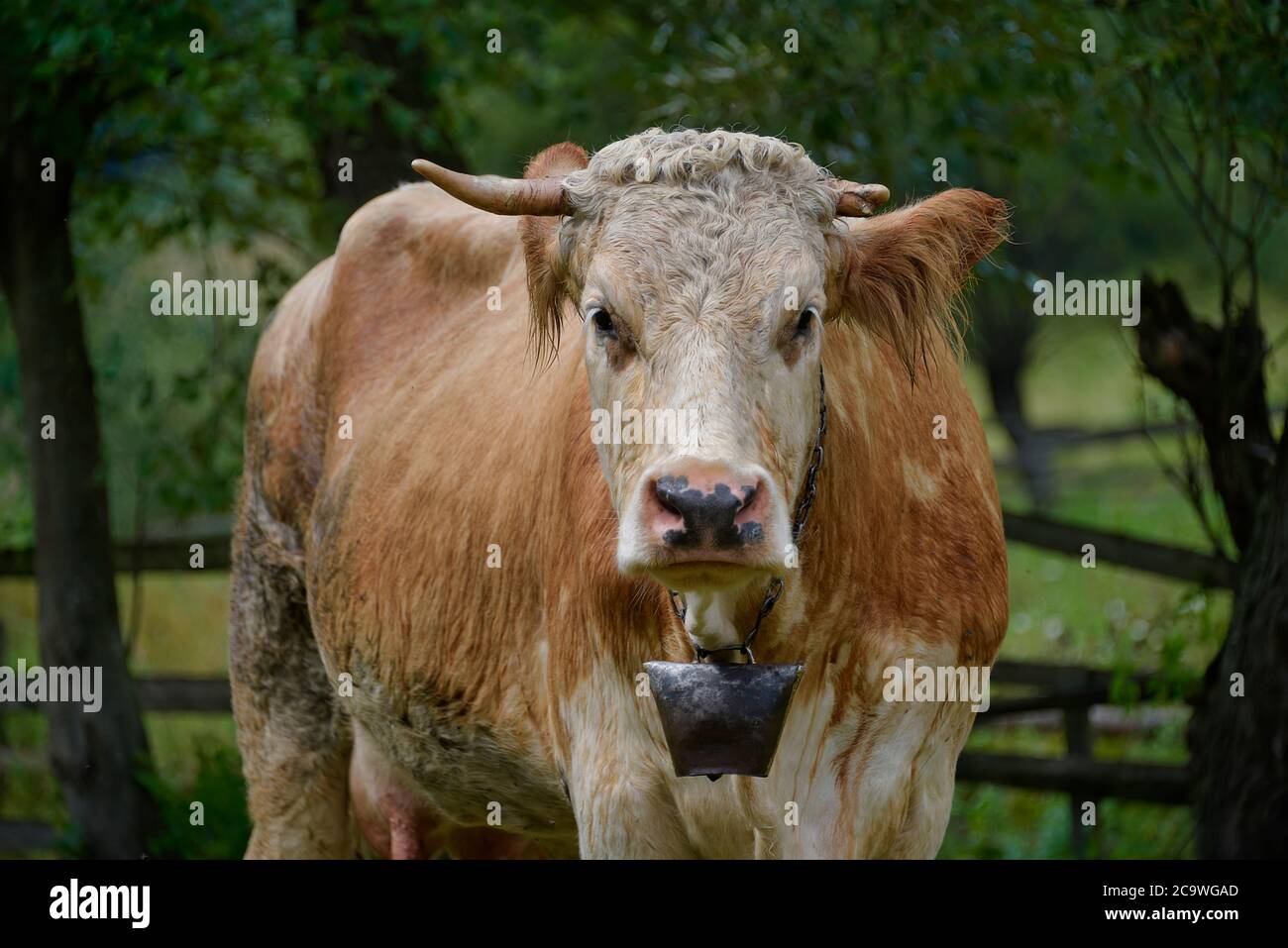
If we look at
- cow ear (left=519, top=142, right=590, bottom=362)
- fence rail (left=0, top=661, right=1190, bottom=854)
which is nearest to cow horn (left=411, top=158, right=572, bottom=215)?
cow ear (left=519, top=142, right=590, bottom=362)

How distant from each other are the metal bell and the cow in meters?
0.13

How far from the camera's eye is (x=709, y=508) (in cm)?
301

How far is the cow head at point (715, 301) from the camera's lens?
10.2 feet

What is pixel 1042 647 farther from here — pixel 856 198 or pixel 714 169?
pixel 714 169

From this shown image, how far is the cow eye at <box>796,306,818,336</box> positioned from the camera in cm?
341

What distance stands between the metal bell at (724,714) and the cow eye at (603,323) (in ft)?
2.39

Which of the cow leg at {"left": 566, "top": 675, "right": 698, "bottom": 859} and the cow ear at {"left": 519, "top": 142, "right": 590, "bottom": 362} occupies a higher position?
the cow ear at {"left": 519, "top": 142, "right": 590, "bottom": 362}

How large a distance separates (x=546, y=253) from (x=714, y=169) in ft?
1.74

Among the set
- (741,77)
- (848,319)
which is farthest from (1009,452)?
(848,319)

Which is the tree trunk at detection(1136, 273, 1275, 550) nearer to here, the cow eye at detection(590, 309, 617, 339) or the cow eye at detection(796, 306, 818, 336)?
the cow eye at detection(796, 306, 818, 336)

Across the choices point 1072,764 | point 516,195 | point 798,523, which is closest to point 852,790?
point 798,523

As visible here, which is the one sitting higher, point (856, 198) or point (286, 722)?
point (856, 198)

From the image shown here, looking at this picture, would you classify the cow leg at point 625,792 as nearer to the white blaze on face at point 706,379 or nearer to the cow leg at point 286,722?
the white blaze on face at point 706,379

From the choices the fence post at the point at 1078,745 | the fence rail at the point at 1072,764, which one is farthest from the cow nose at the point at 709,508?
the fence post at the point at 1078,745
